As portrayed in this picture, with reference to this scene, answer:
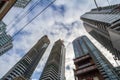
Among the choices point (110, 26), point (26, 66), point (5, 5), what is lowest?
point (26, 66)

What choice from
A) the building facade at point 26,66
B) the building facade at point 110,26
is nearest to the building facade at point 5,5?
the building facade at point 110,26

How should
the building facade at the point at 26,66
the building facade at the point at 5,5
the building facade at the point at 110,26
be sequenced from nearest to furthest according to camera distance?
1. the building facade at the point at 5,5
2. the building facade at the point at 110,26
3. the building facade at the point at 26,66

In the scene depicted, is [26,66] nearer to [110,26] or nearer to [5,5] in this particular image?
[110,26]

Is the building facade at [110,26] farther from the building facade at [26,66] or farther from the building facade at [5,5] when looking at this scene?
the building facade at [26,66]

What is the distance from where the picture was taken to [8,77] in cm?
10806

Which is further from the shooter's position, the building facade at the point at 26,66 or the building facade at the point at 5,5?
the building facade at the point at 26,66

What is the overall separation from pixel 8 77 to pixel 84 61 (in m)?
50.5

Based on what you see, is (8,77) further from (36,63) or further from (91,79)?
(91,79)

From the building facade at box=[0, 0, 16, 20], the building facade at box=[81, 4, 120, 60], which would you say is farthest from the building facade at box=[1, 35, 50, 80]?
the building facade at box=[0, 0, 16, 20]

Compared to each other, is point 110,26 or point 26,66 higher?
point 110,26

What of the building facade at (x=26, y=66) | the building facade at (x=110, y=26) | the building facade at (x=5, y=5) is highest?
the building facade at (x=5, y=5)

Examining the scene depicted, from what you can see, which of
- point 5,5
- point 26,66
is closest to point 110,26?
point 5,5

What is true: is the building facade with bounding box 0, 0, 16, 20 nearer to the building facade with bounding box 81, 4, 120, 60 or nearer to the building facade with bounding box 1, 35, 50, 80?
the building facade with bounding box 81, 4, 120, 60

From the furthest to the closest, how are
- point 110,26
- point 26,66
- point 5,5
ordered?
point 26,66
point 110,26
point 5,5
